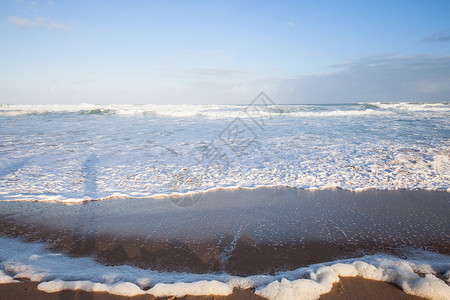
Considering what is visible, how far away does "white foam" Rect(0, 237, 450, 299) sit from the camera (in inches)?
84.5

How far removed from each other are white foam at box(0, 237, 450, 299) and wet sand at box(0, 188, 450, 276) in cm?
19

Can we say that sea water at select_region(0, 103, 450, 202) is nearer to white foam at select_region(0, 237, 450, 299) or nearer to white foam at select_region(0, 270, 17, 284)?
white foam at select_region(0, 237, 450, 299)

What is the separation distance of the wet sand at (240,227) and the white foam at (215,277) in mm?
193

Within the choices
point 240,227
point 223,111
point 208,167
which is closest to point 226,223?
point 240,227

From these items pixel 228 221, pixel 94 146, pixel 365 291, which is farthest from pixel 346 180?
pixel 94 146

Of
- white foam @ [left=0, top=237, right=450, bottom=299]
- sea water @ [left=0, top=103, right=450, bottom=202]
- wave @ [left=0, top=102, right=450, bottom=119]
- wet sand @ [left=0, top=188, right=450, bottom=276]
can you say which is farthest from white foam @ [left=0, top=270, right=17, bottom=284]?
wave @ [left=0, top=102, right=450, bottom=119]

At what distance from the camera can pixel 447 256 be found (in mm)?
2867

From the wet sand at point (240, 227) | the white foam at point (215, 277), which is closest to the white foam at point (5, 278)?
the white foam at point (215, 277)

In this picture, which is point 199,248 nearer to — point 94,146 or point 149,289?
point 149,289

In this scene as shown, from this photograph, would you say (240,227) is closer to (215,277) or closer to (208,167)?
(215,277)

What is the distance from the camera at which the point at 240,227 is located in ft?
11.8

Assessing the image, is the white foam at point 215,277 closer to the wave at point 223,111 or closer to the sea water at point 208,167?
the sea water at point 208,167

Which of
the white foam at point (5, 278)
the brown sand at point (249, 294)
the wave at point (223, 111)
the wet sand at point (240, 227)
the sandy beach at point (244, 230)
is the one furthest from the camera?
the wave at point (223, 111)

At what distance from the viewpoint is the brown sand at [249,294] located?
6.94ft
